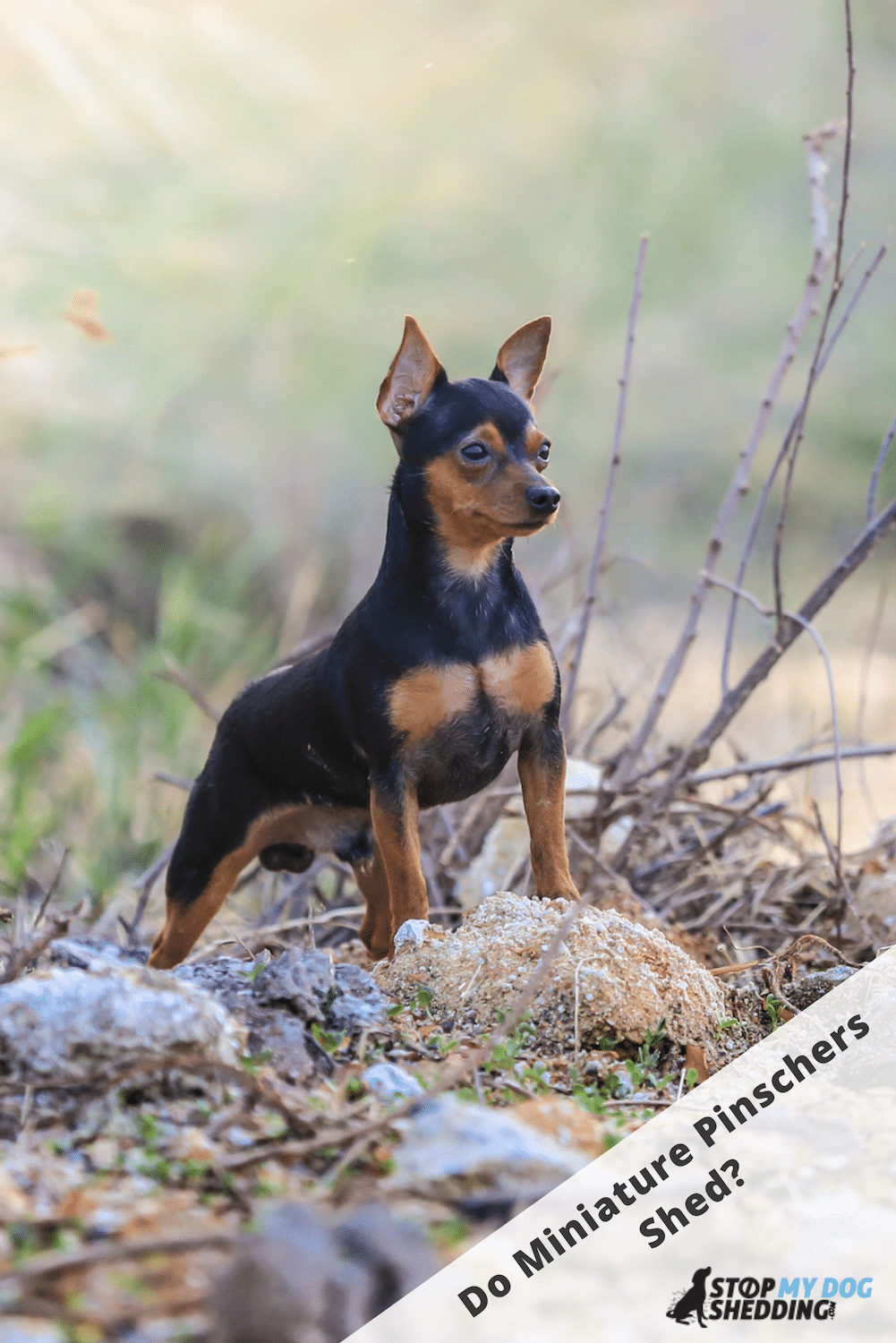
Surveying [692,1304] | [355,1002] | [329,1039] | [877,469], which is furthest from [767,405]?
[692,1304]

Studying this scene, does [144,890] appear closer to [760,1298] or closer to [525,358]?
[525,358]

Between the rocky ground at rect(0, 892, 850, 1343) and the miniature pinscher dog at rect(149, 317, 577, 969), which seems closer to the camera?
the rocky ground at rect(0, 892, 850, 1343)

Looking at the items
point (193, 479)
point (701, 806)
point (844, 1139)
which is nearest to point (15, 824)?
point (701, 806)

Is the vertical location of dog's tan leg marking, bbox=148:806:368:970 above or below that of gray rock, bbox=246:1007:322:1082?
below

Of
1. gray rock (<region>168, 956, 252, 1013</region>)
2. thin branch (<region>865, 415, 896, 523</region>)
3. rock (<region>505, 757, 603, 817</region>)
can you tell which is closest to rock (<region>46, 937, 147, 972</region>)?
gray rock (<region>168, 956, 252, 1013</region>)

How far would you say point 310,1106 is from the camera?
1.71 m

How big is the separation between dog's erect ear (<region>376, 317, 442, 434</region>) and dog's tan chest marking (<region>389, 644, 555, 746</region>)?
54 cm

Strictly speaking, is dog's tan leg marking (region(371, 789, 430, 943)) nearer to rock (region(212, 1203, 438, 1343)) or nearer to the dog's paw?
the dog's paw

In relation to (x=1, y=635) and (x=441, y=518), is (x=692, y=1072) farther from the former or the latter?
(x=1, y=635)

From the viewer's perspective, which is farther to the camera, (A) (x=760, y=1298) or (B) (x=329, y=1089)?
(B) (x=329, y=1089)

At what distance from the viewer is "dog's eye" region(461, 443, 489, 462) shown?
2.65m

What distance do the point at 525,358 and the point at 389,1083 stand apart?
174cm

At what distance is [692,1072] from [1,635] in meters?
6.51

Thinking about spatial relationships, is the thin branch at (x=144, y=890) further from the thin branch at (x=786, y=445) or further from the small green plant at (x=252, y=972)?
the thin branch at (x=786, y=445)
